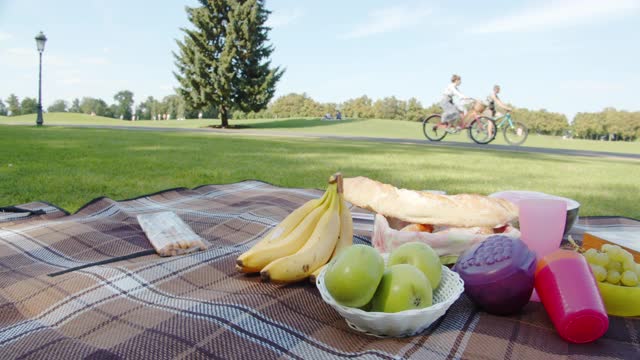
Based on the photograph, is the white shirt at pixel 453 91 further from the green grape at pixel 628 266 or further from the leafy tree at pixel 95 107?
the leafy tree at pixel 95 107

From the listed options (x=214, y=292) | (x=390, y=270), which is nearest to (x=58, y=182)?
(x=214, y=292)

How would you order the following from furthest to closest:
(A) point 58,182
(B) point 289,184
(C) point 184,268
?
1. (B) point 289,184
2. (A) point 58,182
3. (C) point 184,268

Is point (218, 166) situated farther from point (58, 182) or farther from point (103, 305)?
point (103, 305)

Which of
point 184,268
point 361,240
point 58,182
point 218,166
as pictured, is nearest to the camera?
point 184,268

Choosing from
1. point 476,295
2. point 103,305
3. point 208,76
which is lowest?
point 103,305

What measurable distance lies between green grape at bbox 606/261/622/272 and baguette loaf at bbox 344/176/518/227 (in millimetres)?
321

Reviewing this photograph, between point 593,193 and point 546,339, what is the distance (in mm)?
4152

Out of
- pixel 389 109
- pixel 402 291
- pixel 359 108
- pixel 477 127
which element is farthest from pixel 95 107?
pixel 402 291

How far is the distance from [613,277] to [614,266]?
39 mm

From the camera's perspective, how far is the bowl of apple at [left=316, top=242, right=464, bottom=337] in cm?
107

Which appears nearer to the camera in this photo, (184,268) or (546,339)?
(546,339)

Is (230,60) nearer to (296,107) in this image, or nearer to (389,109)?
(389,109)

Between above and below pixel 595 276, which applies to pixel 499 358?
below

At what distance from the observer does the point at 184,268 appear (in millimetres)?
1631
